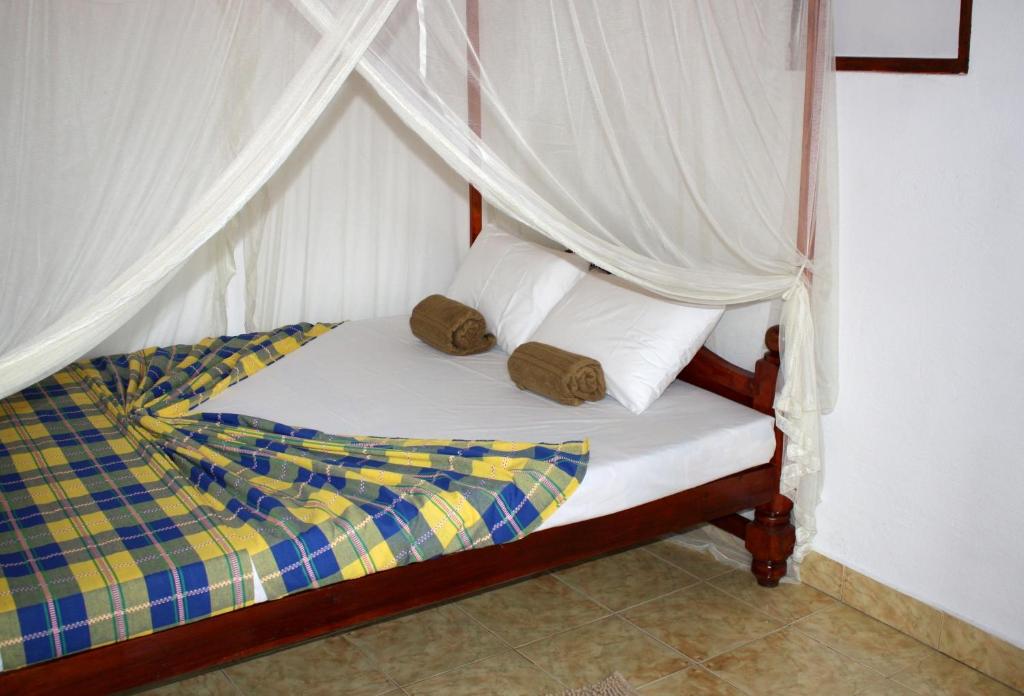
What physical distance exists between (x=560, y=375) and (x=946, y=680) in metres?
1.32

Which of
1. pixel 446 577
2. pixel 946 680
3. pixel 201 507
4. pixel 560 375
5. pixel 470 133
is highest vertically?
pixel 470 133

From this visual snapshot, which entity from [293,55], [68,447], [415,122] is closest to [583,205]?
[415,122]

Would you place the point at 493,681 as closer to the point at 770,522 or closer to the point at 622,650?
the point at 622,650

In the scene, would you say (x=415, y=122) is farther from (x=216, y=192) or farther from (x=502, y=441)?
(x=502, y=441)

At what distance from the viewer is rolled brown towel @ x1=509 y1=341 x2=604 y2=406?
3.00m

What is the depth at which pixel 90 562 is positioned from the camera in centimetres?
209

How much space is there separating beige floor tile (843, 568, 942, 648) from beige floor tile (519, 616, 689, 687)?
0.64m

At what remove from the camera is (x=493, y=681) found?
268cm

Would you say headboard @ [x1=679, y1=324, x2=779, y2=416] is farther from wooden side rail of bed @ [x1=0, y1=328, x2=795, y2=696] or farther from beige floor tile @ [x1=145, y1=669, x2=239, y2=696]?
beige floor tile @ [x1=145, y1=669, x2=239, y2=696]

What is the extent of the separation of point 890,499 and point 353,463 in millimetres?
1548

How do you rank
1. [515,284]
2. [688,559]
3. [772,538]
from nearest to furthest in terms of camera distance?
1. [772,538]
2. [688,559]
3. [515,284]

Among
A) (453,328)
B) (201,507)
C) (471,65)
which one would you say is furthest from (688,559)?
(471,65)

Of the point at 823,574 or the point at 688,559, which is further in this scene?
the point at 688,559

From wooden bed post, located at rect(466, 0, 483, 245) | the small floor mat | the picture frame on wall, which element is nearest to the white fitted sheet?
the small floor mat
